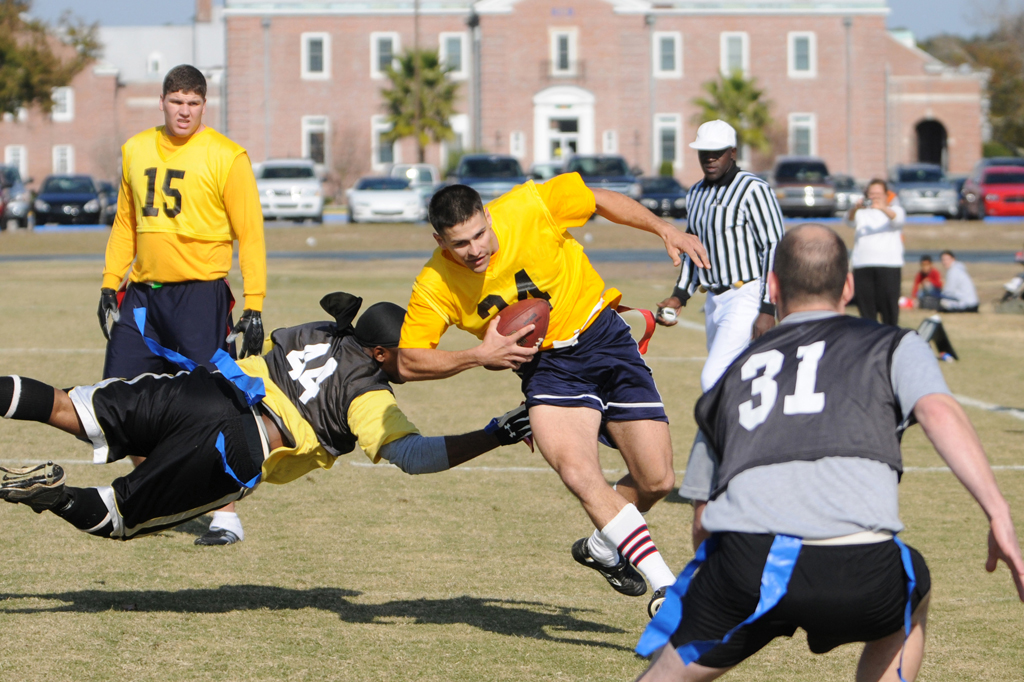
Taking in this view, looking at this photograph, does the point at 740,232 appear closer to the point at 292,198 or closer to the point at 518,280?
the point at 518,280

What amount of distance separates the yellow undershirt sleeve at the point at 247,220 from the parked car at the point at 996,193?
3744 cm

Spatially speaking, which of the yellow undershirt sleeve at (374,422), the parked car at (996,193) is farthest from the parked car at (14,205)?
the yellow undershirt sleeve at (374,422)

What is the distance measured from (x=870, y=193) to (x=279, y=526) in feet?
28.5

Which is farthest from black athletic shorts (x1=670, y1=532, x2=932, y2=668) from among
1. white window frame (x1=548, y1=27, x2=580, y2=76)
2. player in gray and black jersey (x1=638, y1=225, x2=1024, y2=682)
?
white window frame (x1=548, y1=27, x2=580, y2=76)

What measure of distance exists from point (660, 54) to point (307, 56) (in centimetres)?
1687

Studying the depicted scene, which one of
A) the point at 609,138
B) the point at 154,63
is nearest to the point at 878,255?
the point at 609,138

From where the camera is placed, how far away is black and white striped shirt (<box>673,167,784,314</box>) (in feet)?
24.4

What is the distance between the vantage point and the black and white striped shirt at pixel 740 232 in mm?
7449

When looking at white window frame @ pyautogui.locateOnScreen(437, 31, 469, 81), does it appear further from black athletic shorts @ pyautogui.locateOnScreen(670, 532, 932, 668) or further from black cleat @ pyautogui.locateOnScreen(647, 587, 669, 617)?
black athletic shorts @ pyautogui.locateOnScreen(670, 532, 932, 668)

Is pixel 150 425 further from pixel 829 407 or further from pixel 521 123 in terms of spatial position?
pixel 521 123

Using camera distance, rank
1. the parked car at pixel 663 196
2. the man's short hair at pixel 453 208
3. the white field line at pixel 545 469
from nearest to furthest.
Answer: the man's short hair at pixel 453 208 → the white field line at pixel 545 469 → the parked car at pixel 663 196

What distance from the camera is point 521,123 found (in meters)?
62.2

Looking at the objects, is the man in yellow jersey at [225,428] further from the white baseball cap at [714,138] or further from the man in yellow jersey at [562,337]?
the white baseball cap at [714,138]

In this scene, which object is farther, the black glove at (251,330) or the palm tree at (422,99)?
the palm tree at (422,99)
